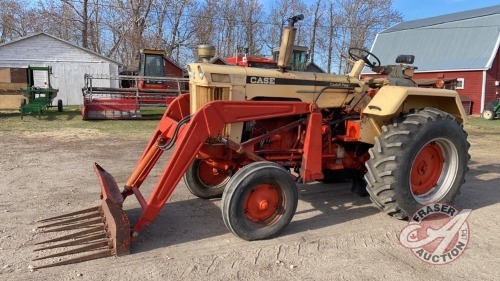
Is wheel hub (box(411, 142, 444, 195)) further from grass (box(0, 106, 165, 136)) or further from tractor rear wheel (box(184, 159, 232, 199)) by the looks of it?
grass (box(0, 106, 165, 136))

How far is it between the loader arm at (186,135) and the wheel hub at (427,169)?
146 cm

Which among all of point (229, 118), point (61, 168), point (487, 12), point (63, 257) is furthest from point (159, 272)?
point (487, 12)

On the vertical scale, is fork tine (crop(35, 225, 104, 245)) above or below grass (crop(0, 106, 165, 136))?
below

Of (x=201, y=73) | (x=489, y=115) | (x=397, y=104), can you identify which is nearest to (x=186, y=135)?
(x=201, y=73)

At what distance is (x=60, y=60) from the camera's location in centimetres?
2425

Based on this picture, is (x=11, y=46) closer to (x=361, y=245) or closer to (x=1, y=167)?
(x=1, y=167)

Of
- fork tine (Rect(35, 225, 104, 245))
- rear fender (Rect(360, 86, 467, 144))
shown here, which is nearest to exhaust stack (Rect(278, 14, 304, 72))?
rear fender (Rect(360, 86, 467, 144))

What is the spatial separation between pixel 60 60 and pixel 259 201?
937 inches

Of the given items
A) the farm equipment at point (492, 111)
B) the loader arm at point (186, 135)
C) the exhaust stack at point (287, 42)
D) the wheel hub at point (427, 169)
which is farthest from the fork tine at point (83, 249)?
the farm equipment at point (492, 111)

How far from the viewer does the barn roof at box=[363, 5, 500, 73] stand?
77.5ft

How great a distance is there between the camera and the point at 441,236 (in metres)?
4.05

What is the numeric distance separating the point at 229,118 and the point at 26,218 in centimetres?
241

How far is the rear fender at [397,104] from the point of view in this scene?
4.38 m

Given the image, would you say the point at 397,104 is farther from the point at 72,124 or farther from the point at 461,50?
the point at 461,50
